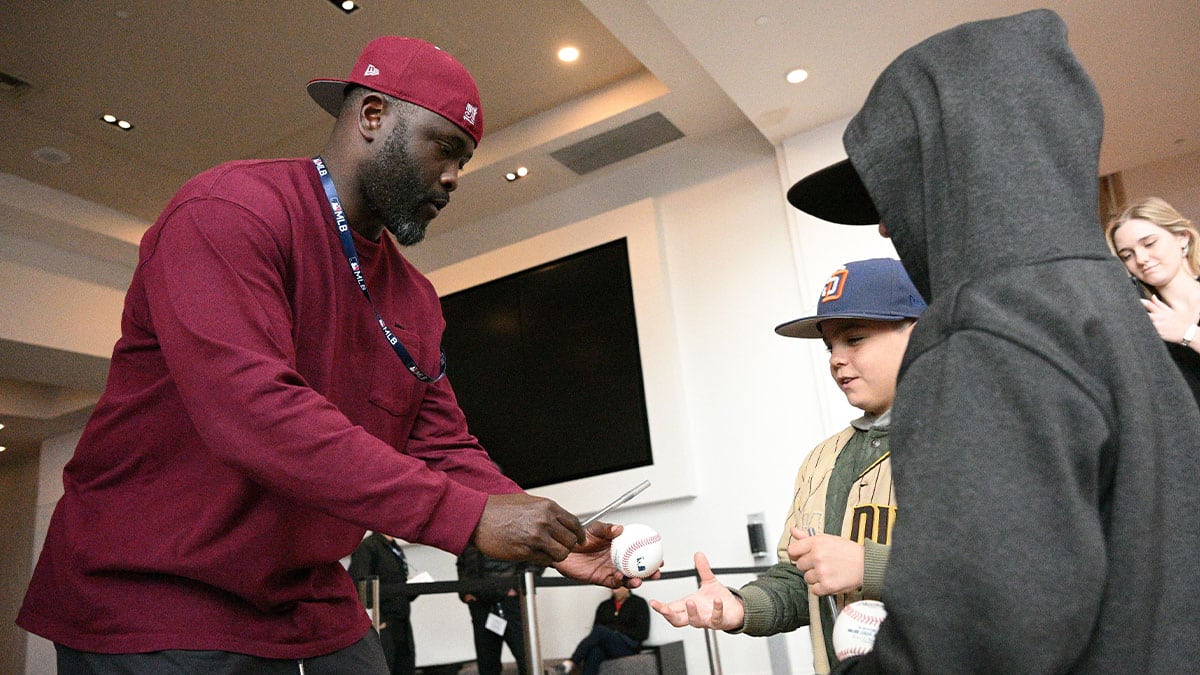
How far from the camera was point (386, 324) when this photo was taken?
190cm

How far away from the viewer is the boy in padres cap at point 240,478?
1380 millimetres

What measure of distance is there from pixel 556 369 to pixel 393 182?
5.97 metres

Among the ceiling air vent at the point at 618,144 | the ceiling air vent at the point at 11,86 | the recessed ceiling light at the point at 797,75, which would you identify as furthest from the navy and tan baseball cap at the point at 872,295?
the ceiling air vent at the point at 11,86

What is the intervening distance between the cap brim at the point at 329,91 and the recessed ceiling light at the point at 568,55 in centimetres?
499

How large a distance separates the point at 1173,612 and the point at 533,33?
20.9 ft

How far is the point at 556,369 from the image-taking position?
309 inches

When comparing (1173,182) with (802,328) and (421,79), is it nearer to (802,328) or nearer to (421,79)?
(802,328)

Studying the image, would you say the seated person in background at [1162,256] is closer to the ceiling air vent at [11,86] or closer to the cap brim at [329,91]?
the cap brim at [329,91]

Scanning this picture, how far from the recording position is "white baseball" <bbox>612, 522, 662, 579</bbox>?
80.7 inches

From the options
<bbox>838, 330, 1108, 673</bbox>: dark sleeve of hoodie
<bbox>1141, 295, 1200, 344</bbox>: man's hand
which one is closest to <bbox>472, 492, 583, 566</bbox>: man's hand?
<bbox>838, 330, 1108, 673</bbox>: dark sleeve of hoodie

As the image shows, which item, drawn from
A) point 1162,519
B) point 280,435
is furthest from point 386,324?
point 1162,519

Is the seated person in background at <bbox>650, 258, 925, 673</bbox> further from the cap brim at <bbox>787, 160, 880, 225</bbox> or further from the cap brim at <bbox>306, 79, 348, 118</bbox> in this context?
the cap brim at <bbox>306, 79, 348, 118</bbox>

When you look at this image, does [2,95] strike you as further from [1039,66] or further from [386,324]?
[1039,66]

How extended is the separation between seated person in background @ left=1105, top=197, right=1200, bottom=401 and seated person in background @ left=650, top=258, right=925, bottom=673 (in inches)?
63.9
